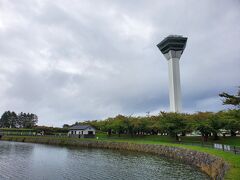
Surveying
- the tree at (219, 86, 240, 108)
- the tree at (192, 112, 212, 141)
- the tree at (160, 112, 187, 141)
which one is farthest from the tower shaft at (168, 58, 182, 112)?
the tree at (219, 86, 240, 108)

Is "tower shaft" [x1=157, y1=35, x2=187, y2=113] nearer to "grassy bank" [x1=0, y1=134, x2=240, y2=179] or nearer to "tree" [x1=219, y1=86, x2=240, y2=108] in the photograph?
"grassy bank" [x1=0, y1=134, x2=240, y2=179]

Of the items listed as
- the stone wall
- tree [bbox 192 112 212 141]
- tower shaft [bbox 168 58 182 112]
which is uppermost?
tower shaft [bbox 168 58 182 112]

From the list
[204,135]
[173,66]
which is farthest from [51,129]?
[204,135]

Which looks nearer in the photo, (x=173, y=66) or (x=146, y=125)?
(x=146, y=125)

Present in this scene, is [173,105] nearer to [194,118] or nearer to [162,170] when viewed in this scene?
[194,118]

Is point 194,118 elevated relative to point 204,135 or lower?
elevated

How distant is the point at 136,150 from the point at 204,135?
Result: 1972cm

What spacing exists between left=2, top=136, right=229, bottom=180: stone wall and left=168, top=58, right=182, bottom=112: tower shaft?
237 feet

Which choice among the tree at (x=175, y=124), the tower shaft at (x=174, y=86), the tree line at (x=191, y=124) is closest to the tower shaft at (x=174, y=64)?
the tower shaft at (x=174, y=86)

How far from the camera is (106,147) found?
230 feet

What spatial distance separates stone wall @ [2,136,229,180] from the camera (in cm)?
2833

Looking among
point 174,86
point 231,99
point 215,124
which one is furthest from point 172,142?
point 174,86

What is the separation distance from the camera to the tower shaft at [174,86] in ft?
456

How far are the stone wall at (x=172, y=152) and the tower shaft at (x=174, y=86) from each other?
237 feet
